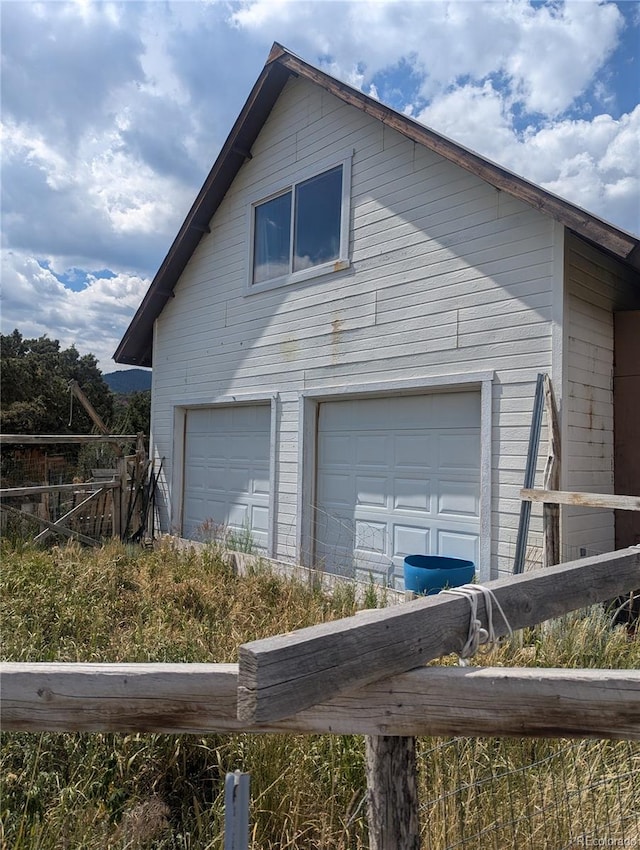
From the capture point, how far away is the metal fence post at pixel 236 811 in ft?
4.05

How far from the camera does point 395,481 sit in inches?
257

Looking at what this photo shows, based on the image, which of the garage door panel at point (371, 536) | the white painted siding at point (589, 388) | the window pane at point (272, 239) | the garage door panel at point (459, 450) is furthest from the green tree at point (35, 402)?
the white painted siding at point (589, 388)

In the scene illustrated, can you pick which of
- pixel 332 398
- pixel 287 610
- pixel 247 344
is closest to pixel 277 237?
pixel 247 344

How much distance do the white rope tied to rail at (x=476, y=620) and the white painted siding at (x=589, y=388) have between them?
3796 mm

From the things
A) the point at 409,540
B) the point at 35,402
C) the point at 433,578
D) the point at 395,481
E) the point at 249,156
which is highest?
the point at 249,156

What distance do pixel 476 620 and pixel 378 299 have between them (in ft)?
17.8

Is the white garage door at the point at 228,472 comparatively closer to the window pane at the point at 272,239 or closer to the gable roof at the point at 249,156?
the window pane at the point at 272,239

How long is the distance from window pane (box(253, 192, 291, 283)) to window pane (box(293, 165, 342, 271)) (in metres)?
0.25

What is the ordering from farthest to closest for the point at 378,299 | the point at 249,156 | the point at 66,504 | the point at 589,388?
the point at 66,504 < the point at 249,156 < the point at 378,299 < the point at 589,388

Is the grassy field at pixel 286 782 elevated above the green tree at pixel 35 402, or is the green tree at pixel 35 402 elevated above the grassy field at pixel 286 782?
the green tree at pixel 35 402

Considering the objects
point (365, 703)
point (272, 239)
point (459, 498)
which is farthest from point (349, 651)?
point (272, 239)

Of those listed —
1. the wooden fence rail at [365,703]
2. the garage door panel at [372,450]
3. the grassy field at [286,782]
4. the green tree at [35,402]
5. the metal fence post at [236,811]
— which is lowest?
the grassy field at [286,782]

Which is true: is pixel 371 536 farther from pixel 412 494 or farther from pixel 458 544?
pixel 458 544

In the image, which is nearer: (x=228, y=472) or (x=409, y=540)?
(x=409, y=540)
